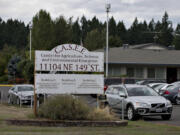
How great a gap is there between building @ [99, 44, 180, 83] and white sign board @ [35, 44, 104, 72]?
31.4 m

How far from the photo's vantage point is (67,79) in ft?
50.7

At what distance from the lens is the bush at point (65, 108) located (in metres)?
13.4

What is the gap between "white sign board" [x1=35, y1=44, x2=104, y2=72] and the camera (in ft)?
50.0

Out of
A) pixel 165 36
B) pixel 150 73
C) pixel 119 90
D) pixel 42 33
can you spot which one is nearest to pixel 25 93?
pixel 119 90

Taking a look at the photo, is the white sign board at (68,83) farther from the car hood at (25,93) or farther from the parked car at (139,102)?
the car hood at (25,93)

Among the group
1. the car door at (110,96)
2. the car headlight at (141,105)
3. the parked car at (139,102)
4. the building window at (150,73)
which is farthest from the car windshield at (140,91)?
the building window at (150,73)

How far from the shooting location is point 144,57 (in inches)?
1973

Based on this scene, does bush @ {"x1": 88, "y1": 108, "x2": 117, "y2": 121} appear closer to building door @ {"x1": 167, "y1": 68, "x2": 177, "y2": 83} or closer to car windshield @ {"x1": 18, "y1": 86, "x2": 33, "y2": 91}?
car windshield @ {"x1": 18, "y1": 86, "x2": 33, "y2": 91}

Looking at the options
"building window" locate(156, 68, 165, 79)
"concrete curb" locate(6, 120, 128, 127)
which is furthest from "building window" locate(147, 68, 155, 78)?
"concrete curb" locate(6, 120, 128, 127)

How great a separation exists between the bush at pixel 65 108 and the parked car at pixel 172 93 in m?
15.7

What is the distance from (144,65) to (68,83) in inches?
1326

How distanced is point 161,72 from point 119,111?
100 feet

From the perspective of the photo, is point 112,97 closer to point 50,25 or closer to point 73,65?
point 73,65

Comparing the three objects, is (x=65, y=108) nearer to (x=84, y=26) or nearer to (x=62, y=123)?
(x=62, y=123)
